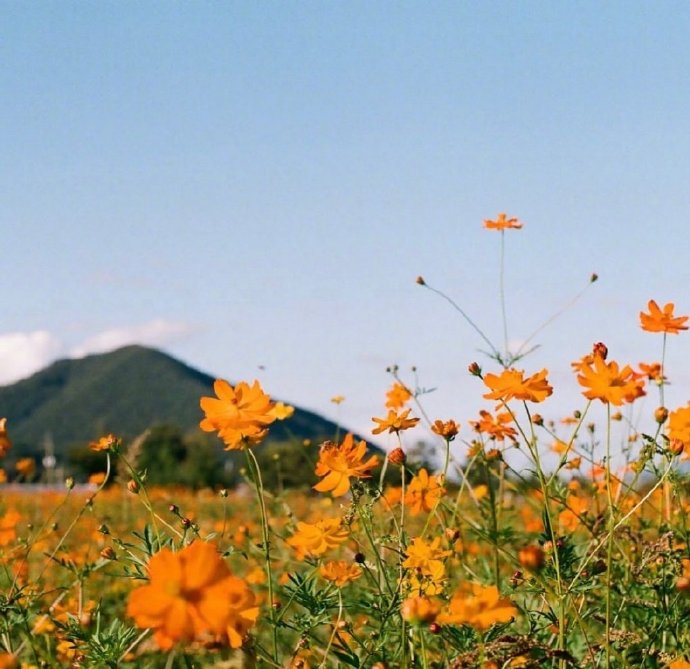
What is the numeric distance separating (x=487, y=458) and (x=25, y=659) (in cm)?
152

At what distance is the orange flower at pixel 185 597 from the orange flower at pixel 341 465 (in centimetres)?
62

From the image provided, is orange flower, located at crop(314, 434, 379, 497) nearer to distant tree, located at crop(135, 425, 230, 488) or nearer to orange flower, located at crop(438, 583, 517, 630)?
orange flower, located at crop(438, 583, 517, 630)

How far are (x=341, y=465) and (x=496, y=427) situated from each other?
0.78 m

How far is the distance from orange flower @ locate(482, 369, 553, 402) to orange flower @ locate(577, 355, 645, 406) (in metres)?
0.07

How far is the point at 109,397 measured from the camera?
9331 cm

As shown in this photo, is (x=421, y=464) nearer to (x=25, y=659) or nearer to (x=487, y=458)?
(x=487, y=458)

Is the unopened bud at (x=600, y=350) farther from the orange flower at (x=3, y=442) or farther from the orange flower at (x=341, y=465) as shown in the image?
the orange flower at (x=3, y=442)

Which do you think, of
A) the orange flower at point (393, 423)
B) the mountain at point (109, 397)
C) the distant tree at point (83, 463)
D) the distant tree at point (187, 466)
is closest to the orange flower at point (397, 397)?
the orange flower at point (393, 423)

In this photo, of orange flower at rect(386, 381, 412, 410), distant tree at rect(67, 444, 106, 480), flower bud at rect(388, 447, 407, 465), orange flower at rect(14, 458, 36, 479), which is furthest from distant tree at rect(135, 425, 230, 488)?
flower bud at rect(388, 447, 407, 465)

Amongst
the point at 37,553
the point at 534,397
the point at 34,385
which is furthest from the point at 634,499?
the point at 34,385

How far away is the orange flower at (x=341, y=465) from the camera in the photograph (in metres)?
1.62

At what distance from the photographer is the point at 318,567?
5.86ft

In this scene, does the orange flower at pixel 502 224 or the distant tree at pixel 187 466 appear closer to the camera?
the orange flower at pixel 502 224

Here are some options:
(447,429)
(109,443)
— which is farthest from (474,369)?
(109,443)
